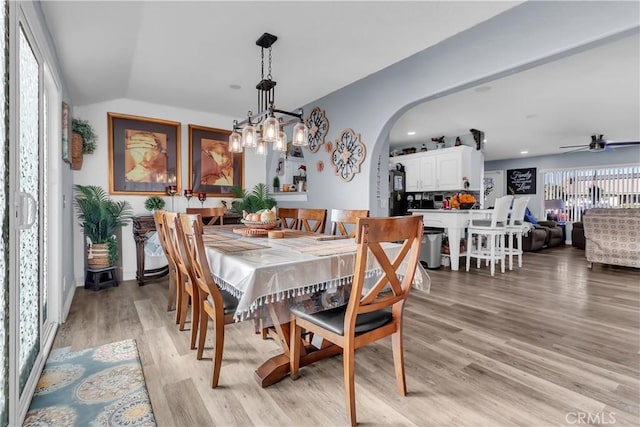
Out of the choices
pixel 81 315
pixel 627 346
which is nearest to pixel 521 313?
pixel 627 346

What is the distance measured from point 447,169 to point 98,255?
5837mm

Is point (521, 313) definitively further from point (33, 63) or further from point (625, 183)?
point (625, 183)

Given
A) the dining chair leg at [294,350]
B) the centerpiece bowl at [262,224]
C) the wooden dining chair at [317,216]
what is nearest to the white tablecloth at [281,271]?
the dining chair leg at [294,350]

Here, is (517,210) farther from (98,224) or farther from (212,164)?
(98,224)

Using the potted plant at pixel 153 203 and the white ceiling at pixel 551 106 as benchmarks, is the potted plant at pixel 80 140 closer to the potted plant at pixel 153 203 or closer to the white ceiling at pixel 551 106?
the potted plant at pixel 153 203

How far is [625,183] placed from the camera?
8.12 m

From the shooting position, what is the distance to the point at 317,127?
167 inches

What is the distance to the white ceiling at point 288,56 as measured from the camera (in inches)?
85.7

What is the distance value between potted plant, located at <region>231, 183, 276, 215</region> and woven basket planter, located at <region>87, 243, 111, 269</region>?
1.64 metres

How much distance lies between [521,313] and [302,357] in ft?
7.25

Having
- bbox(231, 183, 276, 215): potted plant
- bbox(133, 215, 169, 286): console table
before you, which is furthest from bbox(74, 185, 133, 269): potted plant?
bbox(231, 183, 276, 215): potted plant

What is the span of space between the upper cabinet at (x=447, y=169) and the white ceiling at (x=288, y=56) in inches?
47.1

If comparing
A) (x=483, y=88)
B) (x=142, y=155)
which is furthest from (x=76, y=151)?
(x=483, y=88)

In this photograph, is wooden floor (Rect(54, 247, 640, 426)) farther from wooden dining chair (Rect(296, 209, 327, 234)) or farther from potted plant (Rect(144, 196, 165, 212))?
potted plant (Rect(144, 196, 165, 212))
